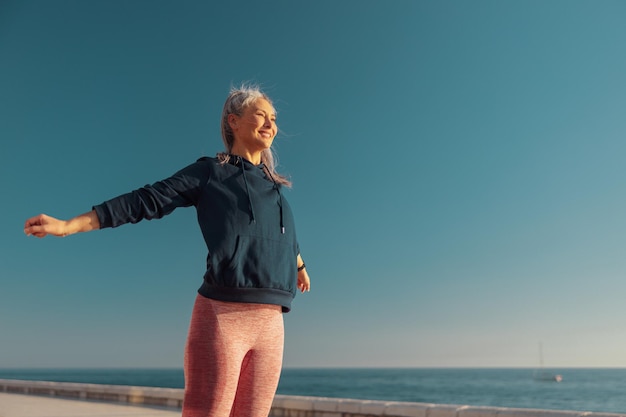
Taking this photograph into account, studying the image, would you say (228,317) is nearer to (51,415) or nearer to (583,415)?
(583,415)

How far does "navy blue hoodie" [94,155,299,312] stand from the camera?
1.76 metres

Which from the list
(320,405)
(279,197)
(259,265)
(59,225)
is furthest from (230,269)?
(320,405)

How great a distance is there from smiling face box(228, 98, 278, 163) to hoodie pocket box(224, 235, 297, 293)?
0.39 meters

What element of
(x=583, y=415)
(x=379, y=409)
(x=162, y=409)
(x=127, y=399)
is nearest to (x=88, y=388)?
(x=127, y=399)

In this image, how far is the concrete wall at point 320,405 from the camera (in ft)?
18.5

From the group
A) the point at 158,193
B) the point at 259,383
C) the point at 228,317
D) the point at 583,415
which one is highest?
the point at 158,193

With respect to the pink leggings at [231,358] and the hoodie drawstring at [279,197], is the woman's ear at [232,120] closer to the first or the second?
the hoodie drawstring at [279,197]

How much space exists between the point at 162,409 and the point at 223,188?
24.1 ft

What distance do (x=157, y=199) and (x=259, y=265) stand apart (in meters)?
0.38

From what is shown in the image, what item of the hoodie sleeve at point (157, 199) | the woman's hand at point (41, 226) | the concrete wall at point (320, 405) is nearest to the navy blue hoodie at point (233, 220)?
the hoodie sleeve at point (157, 199)

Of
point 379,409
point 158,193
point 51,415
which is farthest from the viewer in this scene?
point 51,415

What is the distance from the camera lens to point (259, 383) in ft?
6.03

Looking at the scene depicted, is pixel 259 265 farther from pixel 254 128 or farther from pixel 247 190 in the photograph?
pixel 254 128

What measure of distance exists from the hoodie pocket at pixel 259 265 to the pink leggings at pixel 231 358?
0.07m
